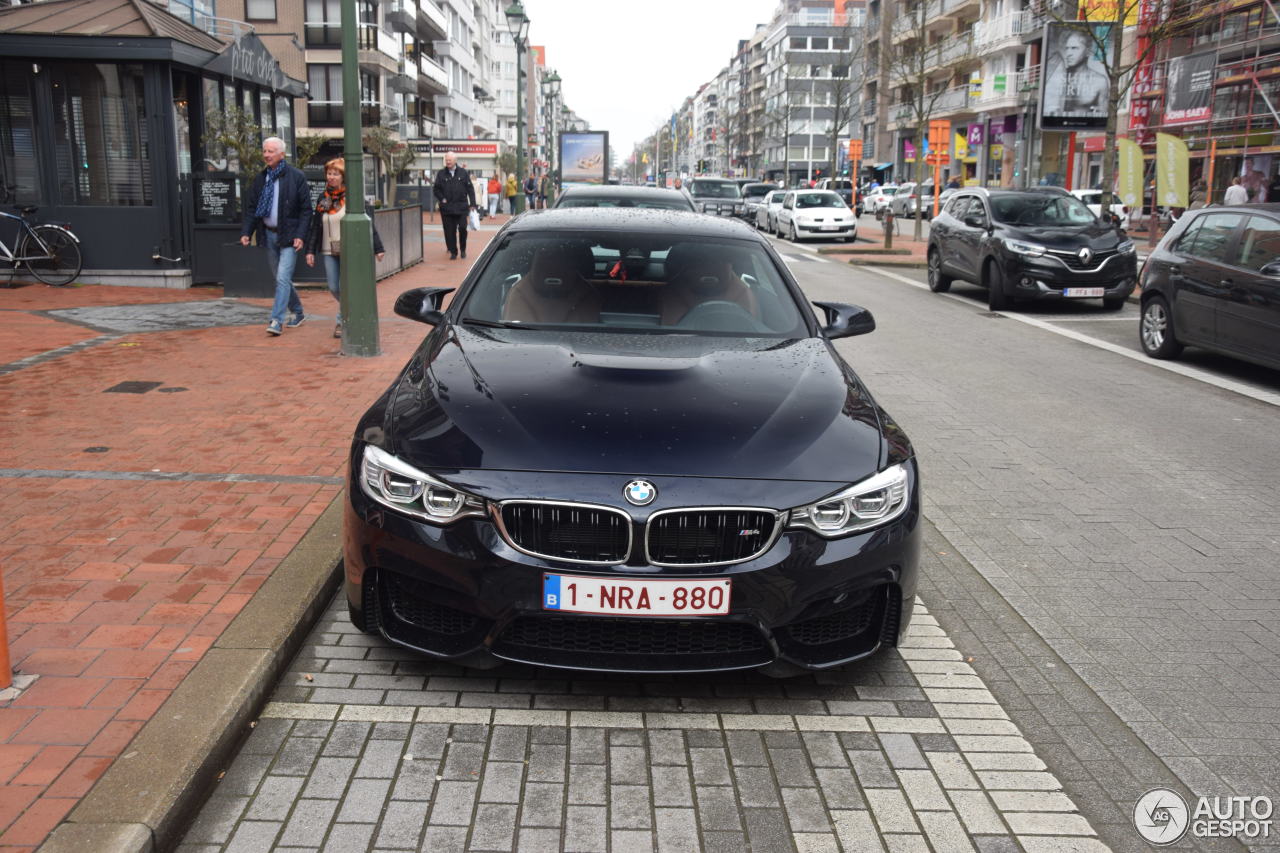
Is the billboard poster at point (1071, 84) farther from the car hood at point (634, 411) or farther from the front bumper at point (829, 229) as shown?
the car hood at point (634, 411)

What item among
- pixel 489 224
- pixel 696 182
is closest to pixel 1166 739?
pixel 489 224

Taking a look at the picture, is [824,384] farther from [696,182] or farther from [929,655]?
[696,182]

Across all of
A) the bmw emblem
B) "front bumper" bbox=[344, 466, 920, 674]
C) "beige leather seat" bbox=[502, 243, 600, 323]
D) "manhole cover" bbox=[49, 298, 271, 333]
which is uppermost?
"beige leather seat" bbox=[502, 243, 600, 323]

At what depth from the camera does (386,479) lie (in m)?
3.68

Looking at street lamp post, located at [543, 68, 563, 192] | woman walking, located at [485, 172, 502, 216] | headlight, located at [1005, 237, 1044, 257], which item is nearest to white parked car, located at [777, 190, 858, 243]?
woman walking, located at [485, 172, 502, 216]

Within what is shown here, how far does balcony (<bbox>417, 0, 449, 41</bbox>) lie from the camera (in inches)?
2448

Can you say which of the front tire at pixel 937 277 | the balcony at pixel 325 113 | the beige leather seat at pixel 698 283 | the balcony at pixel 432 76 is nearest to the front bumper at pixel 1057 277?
the front tire at pixel 937 277

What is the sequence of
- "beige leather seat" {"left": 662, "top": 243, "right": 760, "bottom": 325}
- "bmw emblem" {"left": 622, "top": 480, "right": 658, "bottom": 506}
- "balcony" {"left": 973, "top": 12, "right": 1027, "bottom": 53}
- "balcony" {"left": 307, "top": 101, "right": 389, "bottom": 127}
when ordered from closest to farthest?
"bmw emblem" {"left": 622, "top": 480, "right": 658, "bottom": 506} → "beige leather seat" {"left": 662, "top": 243, "right": 760, "bottom": 325} → "balcony" {"left": 307, "top": 101, "right": 389, "bottom": 127} → "balcony" {"left": 973, "top": 12, "right": 1027, "bottom": 53}

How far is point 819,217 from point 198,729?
1225 inches

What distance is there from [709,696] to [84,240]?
13.5 metres

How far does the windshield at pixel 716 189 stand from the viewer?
42.8 m

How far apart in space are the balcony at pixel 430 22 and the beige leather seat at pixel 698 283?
201ft

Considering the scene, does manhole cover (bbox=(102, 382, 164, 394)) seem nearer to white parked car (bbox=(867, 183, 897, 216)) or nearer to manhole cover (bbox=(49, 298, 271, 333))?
manhole cover (bbox=(49, 298, 271, 333))

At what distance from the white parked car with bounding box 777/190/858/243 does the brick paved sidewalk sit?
76.8 ft
